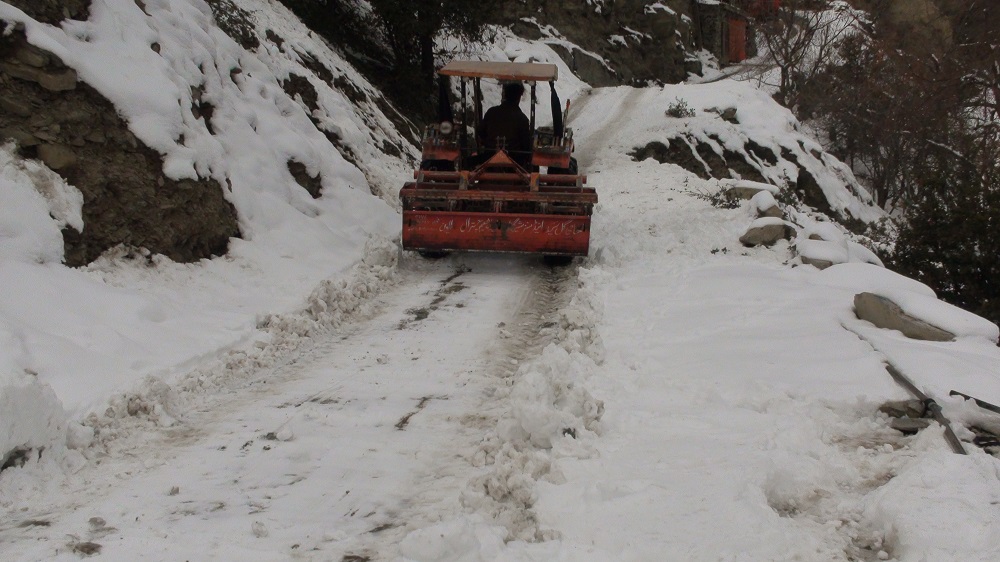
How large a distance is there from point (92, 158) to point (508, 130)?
5410mm

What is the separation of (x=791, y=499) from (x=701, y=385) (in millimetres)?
1523

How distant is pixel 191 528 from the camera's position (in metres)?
3.14

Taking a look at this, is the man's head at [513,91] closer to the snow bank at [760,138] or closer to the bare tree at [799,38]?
the snow bank at [760,138]

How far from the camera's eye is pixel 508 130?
406 inches

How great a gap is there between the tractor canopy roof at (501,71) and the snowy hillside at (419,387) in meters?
2.31

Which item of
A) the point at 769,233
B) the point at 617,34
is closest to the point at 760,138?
the point at 769,233

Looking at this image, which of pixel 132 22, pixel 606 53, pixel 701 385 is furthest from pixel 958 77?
pixel 606 53

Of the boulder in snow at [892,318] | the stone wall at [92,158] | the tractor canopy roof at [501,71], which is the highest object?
the tractor canopy roof at [501,71]

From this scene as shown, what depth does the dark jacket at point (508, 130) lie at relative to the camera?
1030 centimetres

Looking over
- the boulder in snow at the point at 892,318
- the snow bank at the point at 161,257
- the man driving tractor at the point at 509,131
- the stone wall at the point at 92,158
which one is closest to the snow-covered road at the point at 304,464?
the snow bank at the point at 161,257

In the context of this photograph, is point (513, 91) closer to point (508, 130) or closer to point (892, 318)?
point (508, 130)

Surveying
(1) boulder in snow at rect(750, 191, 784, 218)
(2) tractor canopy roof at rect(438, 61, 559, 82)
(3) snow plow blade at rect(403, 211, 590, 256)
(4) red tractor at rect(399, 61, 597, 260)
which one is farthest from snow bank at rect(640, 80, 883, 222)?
(3) snow plow blade at rect(403, 211, 590, 256)

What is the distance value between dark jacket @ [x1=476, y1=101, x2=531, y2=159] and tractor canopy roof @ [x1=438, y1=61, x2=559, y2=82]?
2.17 ft

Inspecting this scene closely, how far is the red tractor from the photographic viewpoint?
8.66 meters
